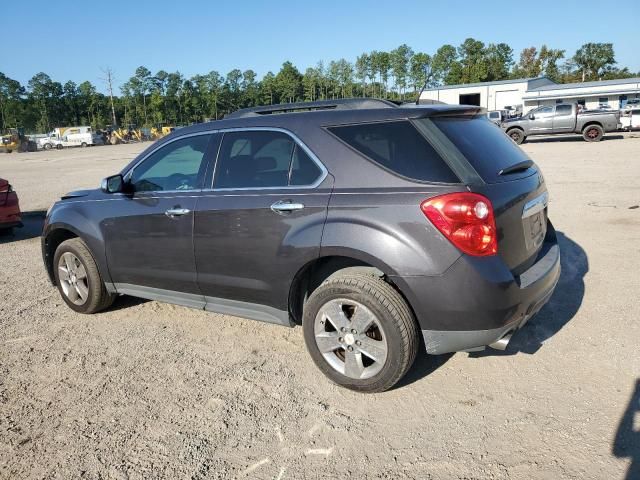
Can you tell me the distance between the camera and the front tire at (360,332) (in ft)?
9.83

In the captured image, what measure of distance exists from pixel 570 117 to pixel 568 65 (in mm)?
102131

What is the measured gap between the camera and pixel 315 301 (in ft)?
10.7

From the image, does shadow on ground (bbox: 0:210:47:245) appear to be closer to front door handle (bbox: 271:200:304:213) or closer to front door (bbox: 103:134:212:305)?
front door (bbox: 103:134:212:305)

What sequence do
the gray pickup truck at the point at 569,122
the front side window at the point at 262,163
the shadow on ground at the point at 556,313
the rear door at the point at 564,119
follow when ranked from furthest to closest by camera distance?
the rear door at the point at 564,119 → the gray pickup truck at the point at 569,122 → the shadow on ground at the point at 556,313 → the front side window at the point at 262,163

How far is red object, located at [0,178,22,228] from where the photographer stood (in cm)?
810

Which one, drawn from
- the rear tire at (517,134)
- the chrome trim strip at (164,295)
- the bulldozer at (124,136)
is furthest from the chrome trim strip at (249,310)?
the bulldozer at (124,136)

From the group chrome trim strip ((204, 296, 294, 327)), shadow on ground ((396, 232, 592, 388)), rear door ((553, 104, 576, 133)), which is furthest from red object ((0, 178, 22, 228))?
rear door ((553, 104, 576, 133))

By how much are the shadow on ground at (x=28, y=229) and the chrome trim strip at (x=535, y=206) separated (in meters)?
8.22

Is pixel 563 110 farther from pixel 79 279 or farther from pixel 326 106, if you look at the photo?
pixel 79 279

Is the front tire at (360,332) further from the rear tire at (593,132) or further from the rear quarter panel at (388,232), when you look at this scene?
the rear tire at (593,132)

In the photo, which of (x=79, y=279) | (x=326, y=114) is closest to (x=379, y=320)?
(x=326, y=114)

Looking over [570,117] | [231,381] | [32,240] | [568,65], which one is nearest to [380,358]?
[231,381]

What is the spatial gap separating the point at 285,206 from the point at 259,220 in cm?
25

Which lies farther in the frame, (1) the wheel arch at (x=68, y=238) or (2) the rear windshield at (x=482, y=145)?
(1) the wheel arch at (x=68, y=238)
